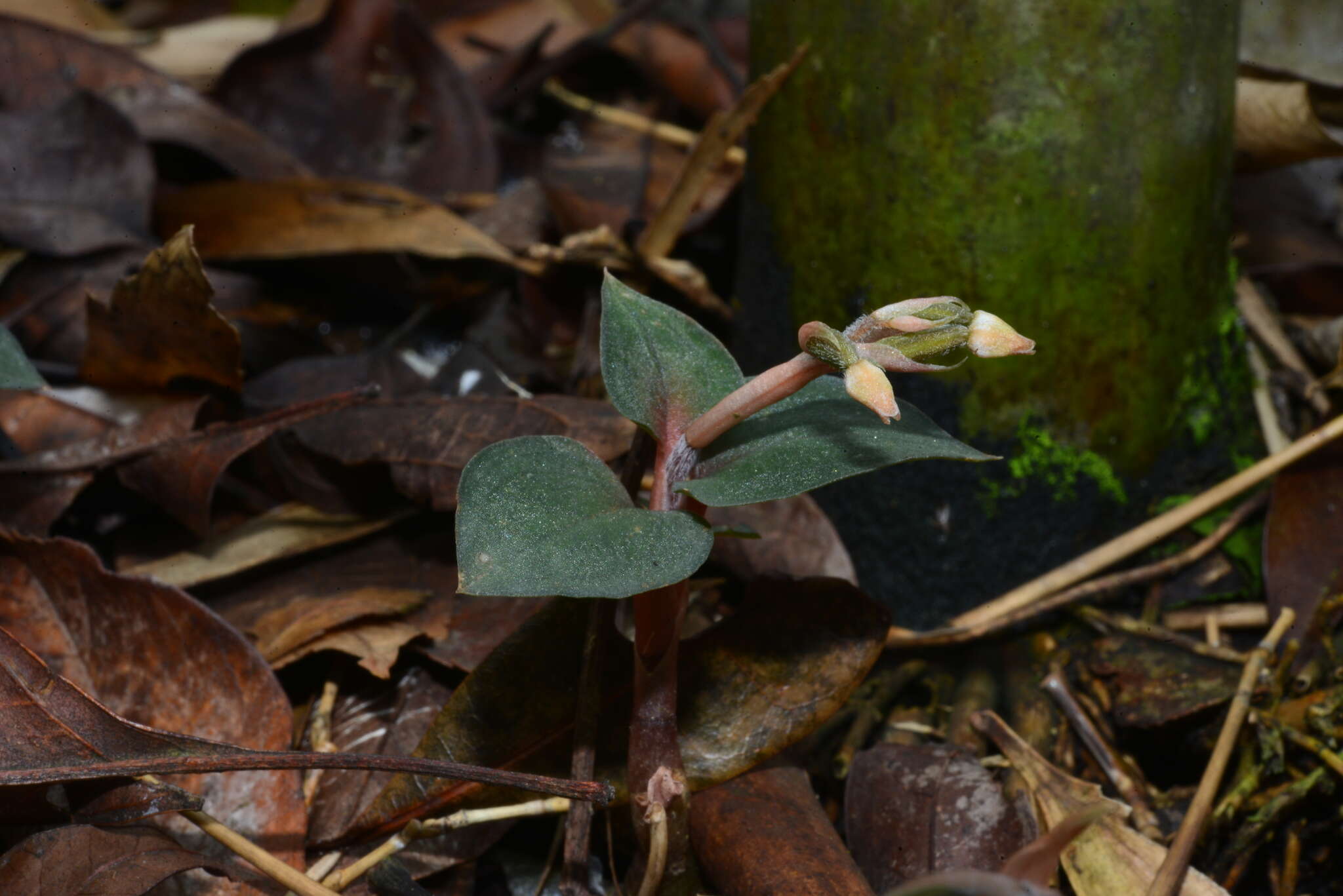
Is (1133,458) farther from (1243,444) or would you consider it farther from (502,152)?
(502,152)

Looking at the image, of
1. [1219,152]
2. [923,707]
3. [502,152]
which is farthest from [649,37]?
A: [923,707]

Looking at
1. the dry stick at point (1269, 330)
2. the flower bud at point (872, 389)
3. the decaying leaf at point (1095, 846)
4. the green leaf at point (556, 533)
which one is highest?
the flower bud at point (872, 389)

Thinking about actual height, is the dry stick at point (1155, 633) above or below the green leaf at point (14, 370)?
below

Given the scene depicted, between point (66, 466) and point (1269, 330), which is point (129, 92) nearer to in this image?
point (66, 466)

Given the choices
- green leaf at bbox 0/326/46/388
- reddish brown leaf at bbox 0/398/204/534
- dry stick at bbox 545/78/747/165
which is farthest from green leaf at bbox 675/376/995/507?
dry stick at bbox 545/78/747/165

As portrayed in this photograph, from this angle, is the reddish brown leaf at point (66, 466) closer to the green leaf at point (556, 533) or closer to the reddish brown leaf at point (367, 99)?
the green leaf at point (556, 533)

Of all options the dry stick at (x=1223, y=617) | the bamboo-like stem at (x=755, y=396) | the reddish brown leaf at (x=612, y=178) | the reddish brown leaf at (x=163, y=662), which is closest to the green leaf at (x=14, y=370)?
the reddish brown leaf at (x=163, y=662)
